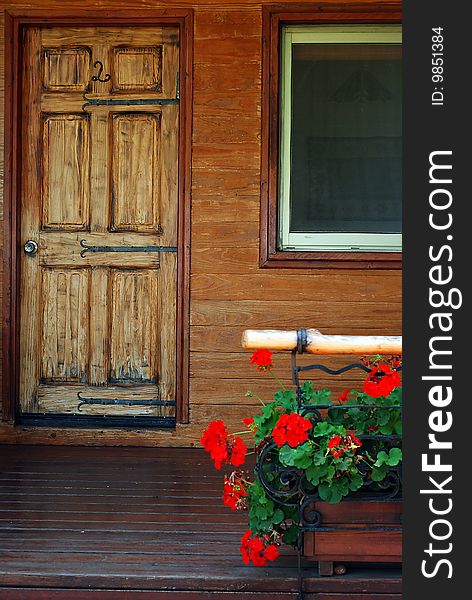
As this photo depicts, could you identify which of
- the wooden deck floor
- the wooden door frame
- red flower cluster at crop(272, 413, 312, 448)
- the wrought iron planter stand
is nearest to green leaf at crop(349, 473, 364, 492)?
the wrought iron planter stand

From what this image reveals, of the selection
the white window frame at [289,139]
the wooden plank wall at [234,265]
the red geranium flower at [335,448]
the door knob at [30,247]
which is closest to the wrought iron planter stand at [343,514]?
the red geranium flower at [335,448]

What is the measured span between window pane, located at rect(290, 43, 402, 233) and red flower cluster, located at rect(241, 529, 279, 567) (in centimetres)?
204

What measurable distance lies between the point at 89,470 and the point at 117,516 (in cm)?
75

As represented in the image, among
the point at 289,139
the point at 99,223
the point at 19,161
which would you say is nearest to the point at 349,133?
the point at 289,139

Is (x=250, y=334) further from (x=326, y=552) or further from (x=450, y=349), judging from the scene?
(x=450, y=349)

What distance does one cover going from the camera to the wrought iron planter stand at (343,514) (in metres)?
2.33

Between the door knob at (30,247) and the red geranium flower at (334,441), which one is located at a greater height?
the door knob at (30,247)

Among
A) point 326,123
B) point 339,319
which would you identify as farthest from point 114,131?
point 339,319

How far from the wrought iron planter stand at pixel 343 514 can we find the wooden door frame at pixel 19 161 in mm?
1855

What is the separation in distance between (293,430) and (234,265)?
197cm

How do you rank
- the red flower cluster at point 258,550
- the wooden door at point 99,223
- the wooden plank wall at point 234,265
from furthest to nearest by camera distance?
1. the wooden door at point 99,223
2. the wooden plank wall at point 234,265
3. the red flower cluster at point 258,550

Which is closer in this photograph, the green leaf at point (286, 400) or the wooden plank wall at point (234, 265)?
the green leaf at point (286, 400)

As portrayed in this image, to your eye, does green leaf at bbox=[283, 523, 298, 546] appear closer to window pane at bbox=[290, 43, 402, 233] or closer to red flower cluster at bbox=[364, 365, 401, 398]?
red flower cluster at bbox=[364, 365, 401, 398]

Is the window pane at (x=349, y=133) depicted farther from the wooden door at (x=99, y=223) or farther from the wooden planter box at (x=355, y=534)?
the wooden planter box at (x=355, y=534)
